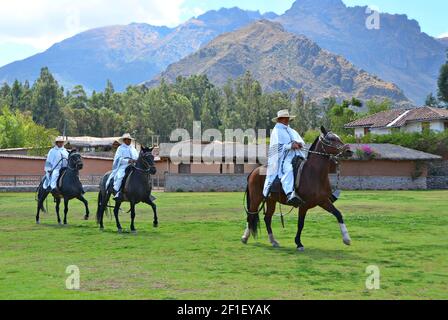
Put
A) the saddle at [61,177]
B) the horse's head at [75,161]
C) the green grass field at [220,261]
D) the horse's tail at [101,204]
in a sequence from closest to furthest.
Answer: the green grass field at [220,261] < the horse's tail at [101,204] < the horse's head at [75,161] < the saddle at [61,177]

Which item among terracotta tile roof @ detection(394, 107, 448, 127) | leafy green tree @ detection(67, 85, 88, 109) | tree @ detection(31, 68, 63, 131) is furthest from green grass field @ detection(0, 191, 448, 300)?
leafy green tree @ detection(67, 85, 88, 109)

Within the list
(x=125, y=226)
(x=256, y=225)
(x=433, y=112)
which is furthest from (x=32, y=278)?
(x=433, y=112)

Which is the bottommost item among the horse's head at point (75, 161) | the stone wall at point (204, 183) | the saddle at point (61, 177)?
the stone wall at point (204, 183)

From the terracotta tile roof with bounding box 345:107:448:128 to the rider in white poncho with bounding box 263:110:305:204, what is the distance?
55.4m

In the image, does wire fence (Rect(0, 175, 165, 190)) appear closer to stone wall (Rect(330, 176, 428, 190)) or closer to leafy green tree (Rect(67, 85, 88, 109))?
stone wall (Rect(330, 176, 428, 190))

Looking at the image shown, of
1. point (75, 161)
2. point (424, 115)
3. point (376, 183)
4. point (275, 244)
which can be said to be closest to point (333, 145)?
point (275, 244)

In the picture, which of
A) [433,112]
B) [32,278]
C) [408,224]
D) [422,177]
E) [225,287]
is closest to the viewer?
[225,287]

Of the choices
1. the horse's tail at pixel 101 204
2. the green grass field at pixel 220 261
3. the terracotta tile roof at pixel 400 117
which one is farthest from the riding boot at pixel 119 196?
the terracotta tile roof at pixel 400 117

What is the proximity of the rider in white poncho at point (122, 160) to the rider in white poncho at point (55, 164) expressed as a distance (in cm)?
292

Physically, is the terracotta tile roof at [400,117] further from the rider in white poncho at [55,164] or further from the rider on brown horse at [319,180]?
the rider on brown horse at [319,180]

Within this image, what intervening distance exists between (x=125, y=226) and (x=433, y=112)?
183 feet

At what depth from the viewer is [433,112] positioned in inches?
2648

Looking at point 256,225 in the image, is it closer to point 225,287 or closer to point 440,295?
point 225,287

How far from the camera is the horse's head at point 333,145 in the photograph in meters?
12.9
